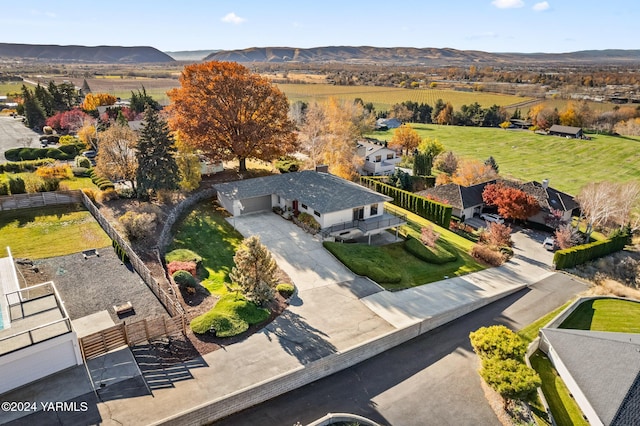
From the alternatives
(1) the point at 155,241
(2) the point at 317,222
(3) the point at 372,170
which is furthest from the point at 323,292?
(3) the point at 372,170

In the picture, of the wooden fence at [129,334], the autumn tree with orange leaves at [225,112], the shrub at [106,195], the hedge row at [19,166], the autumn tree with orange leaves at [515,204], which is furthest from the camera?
the hedge row at [19,166]

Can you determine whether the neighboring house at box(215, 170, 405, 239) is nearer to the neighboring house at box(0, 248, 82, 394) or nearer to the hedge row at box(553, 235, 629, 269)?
the hedge row at box(553, 235, 629, 269)

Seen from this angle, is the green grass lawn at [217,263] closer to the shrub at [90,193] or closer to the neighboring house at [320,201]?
the neighboring house at [320,201]

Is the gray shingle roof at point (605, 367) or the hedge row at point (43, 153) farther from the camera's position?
the hedge row at point (43, 153)

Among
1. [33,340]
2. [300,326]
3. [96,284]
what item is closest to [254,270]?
[300,326]

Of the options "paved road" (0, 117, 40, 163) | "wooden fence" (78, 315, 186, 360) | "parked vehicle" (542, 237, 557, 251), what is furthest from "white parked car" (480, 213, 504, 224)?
"paved road" (0, 117, 40, 163)

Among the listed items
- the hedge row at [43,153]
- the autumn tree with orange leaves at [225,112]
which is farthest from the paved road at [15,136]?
the autumn tree with orange leaves at [225,112]

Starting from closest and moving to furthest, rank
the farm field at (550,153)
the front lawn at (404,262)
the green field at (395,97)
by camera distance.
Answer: the front lawn at (404,262) < the farm field at (550,153) < the green field at (395,97)
